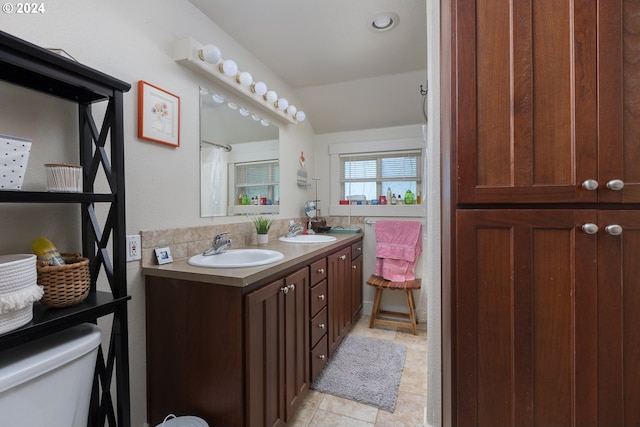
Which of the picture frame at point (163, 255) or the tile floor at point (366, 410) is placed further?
the tile floor at point (366, 410)

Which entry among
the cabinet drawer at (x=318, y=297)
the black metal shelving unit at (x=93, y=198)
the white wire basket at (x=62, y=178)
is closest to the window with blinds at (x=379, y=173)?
the cabinet drawer at (x=318, y=297)

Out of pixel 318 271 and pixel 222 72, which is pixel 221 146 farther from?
pixel 318 271

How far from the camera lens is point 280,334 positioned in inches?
54.7

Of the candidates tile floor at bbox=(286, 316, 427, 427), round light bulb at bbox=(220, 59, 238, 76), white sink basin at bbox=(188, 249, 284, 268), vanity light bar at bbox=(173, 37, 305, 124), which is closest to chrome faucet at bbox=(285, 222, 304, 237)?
white sink basin at bbox=(188, 249, 284, 268)

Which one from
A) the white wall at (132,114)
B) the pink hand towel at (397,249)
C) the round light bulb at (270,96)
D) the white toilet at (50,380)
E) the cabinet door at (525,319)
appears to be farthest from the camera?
the pink hand towel at (397,249)

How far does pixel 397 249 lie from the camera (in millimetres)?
2844

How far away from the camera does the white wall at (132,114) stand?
99cm

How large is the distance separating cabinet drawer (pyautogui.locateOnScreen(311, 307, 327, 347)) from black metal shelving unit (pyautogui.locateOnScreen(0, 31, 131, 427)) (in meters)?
1.03

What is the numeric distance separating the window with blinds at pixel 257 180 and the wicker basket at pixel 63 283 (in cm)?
119

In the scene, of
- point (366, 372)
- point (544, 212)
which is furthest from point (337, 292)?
point (544, 212)

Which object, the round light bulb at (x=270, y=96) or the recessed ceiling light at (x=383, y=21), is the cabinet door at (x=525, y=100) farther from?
the round light bulb at (x=270, y=96)

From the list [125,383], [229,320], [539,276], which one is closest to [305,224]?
[229,320]

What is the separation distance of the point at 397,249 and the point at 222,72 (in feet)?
7.25

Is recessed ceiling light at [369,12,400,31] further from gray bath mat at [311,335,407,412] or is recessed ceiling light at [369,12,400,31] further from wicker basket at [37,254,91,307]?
gray bath mat at [311,335,407,412]
